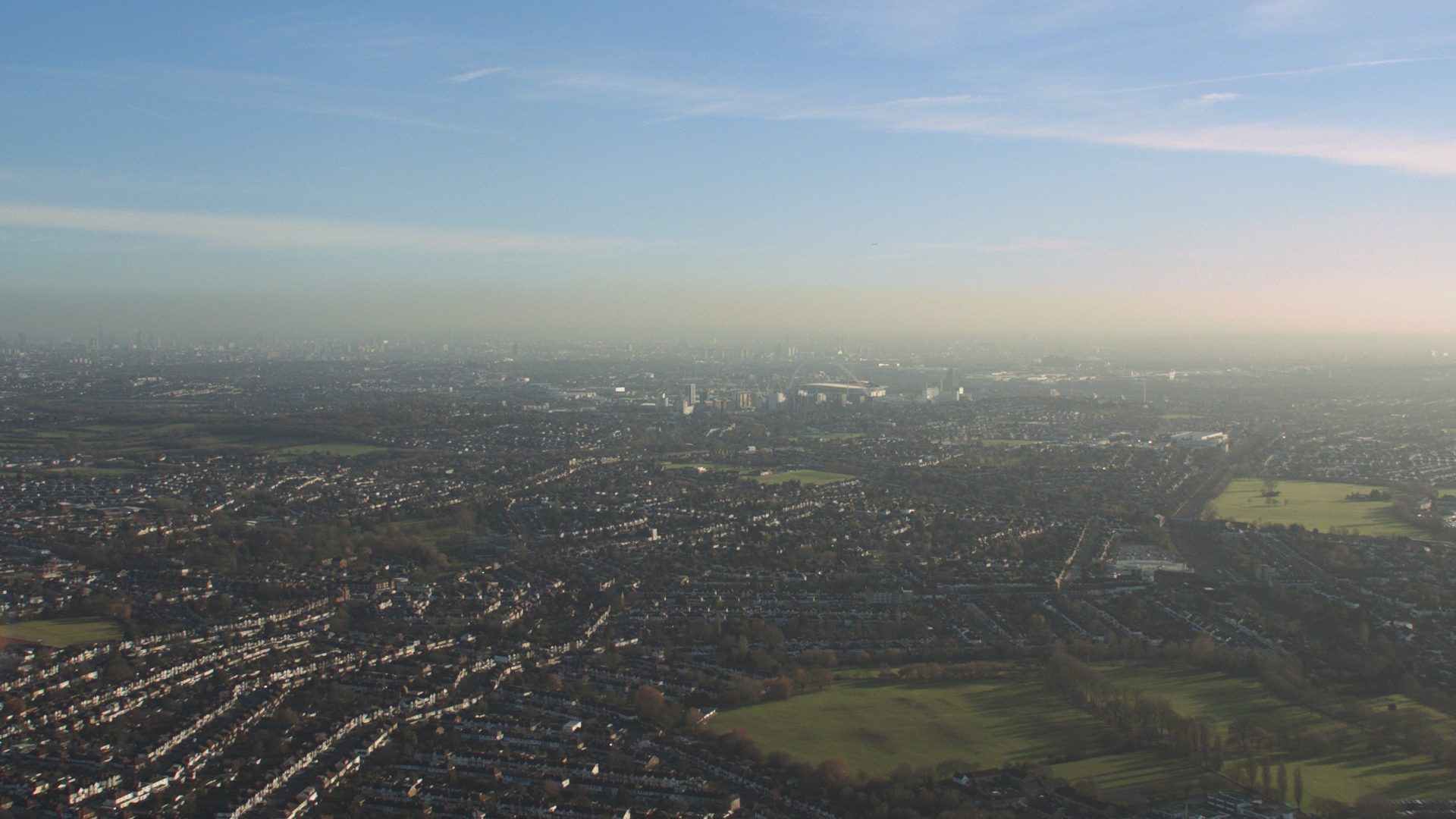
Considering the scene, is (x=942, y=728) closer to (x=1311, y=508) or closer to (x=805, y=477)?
(x=1311, y=508)

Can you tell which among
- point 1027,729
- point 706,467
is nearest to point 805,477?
point 706,467

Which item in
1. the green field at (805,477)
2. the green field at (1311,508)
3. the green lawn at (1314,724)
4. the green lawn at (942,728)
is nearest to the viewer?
the green lawn at (1314,724)

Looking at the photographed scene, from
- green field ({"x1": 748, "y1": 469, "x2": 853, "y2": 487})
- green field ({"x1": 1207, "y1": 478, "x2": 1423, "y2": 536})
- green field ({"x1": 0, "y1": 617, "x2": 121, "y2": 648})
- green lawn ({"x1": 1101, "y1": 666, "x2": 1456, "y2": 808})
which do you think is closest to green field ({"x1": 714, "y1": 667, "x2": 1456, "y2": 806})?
green lawn ({"x1": 1101, "y1": 666, "x2": 1456, "y2": 808})

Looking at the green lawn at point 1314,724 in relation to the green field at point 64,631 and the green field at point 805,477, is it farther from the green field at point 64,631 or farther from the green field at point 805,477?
the green field at point 805,477

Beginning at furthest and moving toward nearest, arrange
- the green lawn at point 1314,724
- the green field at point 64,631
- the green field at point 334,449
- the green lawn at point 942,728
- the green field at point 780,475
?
the green field at point 334,449 < the green field at point 780,475 < the green field at point 64,631 < the green lawn at point 942,728 < the green lawn at point 1314,724

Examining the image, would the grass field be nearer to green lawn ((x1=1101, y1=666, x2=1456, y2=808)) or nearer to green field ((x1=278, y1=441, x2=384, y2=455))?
green field ((x1=278, y1=441, x2=384, y2=455))

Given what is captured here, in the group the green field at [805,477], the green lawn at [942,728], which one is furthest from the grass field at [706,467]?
the green lawn at [942,728]
